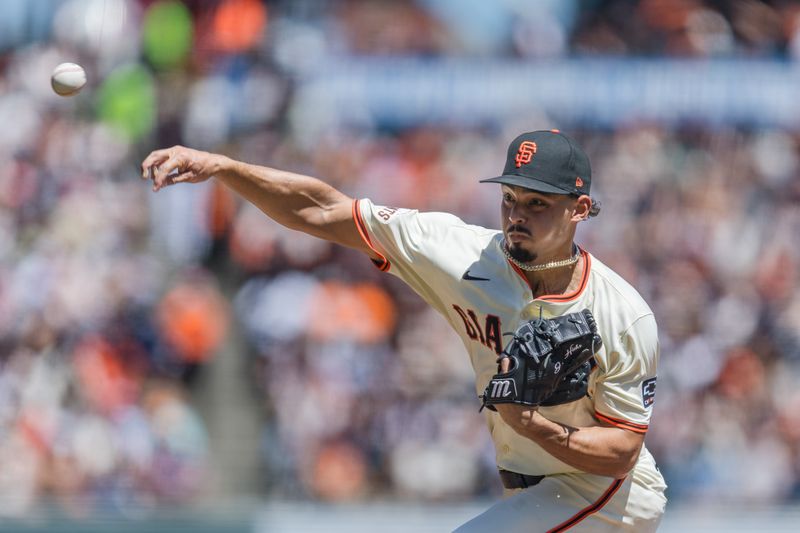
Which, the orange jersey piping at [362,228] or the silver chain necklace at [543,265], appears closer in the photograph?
the silver chain necklace at [543,265]

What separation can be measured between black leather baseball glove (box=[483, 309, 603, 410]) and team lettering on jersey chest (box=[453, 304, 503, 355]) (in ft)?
1.02

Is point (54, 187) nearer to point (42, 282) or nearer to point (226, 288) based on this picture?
point (42, 282)

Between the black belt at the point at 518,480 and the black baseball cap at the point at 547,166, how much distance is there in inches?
45.5

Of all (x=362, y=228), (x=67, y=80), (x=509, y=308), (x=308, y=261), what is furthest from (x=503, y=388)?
(x=308, y=261)

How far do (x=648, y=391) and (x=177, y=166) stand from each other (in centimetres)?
202

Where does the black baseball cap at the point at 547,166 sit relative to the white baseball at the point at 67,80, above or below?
below

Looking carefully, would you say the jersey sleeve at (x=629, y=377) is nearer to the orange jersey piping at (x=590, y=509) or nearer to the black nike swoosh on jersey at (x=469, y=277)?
the orange jersey piping at (x=590, y=509)

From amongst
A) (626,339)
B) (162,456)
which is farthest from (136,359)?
(626,339)

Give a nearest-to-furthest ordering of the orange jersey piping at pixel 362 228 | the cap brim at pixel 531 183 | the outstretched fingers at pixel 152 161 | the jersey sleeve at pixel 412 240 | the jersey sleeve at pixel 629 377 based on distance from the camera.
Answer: the outstretched fingers at pixel 152 161 < the cap brim at pixel 531 183 < the jersey sleeve at pixel 629 377 < the jersey sleeve at pixel 412 240 < the orange jersey piping at pixel 362 228

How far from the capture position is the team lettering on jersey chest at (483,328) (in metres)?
4.69

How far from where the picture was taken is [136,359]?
400 inches

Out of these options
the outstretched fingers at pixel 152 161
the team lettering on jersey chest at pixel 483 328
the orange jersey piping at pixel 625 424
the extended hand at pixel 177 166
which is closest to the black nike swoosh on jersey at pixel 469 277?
the team lettering on jersey chest at pixel 483 328

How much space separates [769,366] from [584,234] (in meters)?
2.05

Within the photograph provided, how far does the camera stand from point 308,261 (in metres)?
10.7
